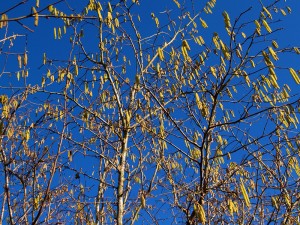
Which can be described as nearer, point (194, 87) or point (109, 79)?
point (194, 87)

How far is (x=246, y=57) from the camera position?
3484 millimetres

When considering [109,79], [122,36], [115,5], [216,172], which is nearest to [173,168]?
[216,172]

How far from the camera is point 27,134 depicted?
12.8 ft

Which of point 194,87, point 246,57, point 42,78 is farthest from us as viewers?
point 42,78

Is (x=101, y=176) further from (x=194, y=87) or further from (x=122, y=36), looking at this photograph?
(x=194, y=87)

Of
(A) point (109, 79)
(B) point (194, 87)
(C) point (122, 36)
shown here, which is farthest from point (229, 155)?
(C) point (122, 36)

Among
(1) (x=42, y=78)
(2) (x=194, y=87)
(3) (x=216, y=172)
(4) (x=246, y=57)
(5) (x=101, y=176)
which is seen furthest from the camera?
(5) (x=101, y=176)

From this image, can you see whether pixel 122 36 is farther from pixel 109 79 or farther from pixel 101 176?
pixel 101 176

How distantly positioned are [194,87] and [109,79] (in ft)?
4.52

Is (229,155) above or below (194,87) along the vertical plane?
below

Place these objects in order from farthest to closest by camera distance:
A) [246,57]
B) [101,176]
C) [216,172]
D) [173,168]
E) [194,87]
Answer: [101,176] < [173,168] < [216,172] < [194,87] < [246,57]

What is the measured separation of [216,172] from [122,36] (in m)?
2.03

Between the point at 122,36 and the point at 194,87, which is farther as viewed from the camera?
the point at 122,36

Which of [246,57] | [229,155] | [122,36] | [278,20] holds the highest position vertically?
[122,36]
